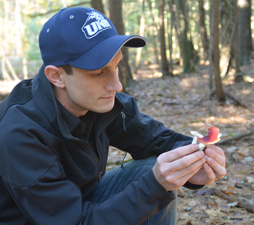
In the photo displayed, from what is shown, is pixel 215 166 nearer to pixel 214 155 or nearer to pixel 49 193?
pixel 214 155

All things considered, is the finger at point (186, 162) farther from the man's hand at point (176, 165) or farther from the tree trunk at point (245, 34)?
the tree trunk at point (245, 34)

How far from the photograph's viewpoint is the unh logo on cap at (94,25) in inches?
68.5

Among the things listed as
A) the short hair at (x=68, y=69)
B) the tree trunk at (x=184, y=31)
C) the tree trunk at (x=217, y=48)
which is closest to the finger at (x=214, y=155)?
the short hair at (x=68, y=69)

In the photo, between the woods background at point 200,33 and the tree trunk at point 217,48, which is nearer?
the tree trunk at point 217,48

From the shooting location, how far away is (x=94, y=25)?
1.77m

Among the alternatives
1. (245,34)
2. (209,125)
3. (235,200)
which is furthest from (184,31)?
(235,200)

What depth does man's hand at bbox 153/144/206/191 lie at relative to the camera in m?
1.52

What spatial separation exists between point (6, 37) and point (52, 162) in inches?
749

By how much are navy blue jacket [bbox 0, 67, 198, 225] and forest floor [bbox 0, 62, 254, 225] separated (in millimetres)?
1302

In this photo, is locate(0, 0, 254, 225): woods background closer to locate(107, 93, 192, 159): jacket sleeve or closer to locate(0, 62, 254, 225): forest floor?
locate(0, 62, 254, 225): forest floor

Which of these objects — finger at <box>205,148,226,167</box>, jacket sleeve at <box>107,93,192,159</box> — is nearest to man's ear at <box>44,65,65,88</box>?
jacket sleeve at <box>107,93,192,159</box>

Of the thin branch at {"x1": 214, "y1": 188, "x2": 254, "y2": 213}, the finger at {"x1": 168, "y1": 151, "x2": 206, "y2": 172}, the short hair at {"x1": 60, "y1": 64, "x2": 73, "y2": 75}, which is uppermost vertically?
the short hair at {"x1": 60, "y1": 64, "x2": 73, "y2": 75}

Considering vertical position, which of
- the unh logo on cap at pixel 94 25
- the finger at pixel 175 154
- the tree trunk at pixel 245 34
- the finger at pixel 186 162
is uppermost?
the unh logo on cap at pixel 94 25

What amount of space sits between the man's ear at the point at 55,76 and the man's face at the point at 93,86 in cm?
2
